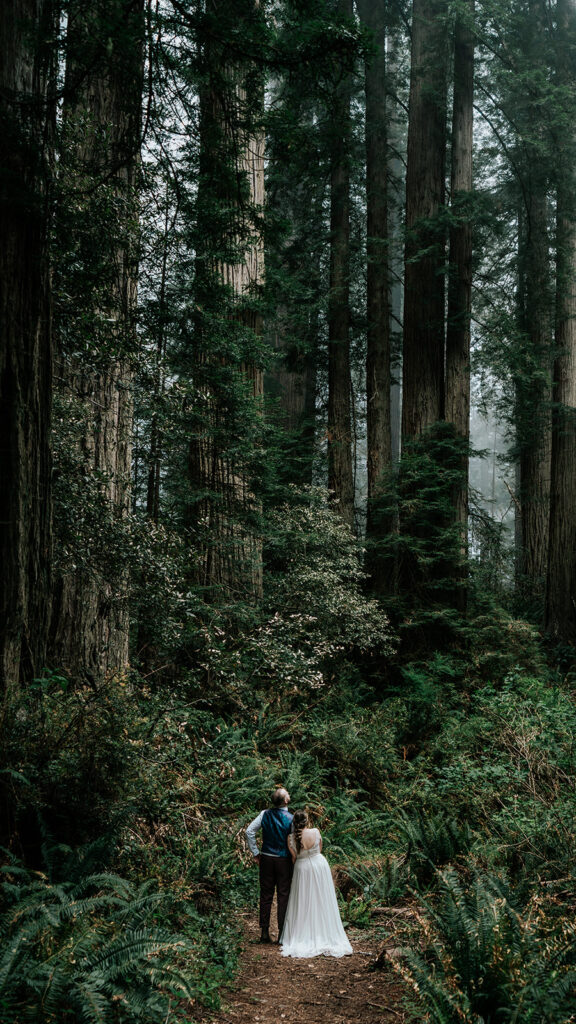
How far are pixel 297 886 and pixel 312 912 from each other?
26 centimetres

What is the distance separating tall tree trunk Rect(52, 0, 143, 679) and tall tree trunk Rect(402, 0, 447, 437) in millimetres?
7886

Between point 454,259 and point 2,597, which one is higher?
point 454,259

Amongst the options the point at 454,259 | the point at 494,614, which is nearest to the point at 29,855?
the point at 494,614

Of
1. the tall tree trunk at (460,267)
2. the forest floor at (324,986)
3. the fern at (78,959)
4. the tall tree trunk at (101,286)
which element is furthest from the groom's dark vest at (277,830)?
the tall tree trunk at (460,267)

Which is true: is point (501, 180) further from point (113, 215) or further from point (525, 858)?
point (525, 858)

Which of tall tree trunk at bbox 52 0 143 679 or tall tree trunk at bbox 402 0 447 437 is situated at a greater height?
tall tree trunk at bbox 402 0 447 437

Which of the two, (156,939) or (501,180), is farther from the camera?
(501,180)

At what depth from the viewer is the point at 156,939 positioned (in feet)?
11.5

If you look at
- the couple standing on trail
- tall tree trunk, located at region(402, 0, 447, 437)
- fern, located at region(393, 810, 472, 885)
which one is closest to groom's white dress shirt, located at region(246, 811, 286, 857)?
the couple standing on trail

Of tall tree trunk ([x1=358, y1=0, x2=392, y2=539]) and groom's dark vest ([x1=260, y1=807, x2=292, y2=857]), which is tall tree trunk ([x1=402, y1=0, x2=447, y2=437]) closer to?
tall tree trunk ([x1=358, y1=0, x2=392, y2=539])

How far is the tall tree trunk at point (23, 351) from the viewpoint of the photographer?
425 centimetres

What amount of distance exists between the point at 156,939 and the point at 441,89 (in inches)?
622

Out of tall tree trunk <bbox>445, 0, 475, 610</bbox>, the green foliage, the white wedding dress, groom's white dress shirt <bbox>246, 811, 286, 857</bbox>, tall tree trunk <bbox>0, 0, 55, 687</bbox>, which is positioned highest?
tall tree trunk <bbox>445, 0, 475, 610</bbox>

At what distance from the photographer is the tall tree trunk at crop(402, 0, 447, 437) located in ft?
44.6
